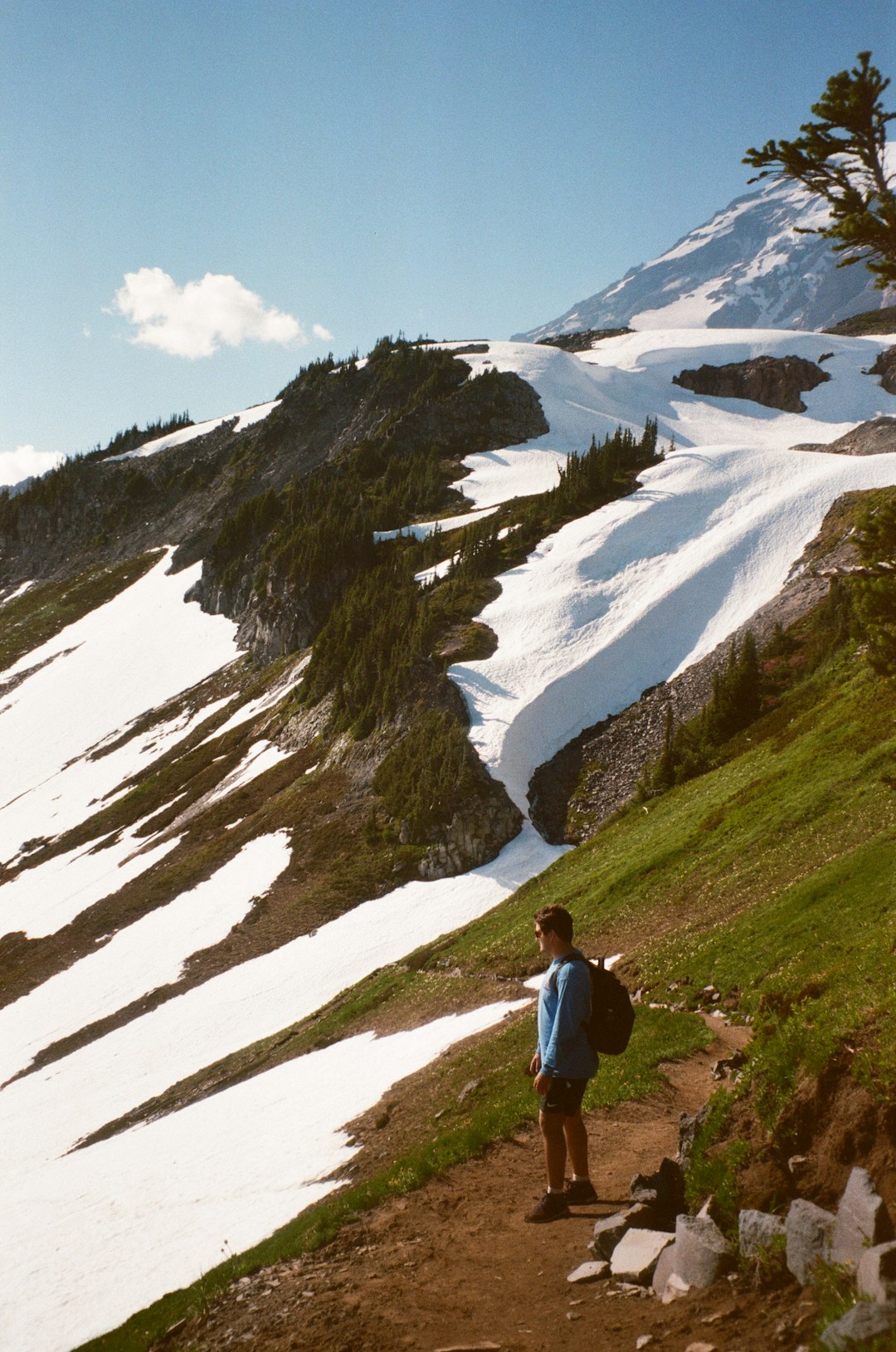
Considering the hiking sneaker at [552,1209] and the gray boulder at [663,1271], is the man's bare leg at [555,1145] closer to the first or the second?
the hiking sneaker at [552,1209]

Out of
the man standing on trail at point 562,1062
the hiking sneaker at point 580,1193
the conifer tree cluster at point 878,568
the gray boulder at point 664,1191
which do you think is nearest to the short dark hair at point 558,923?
the man standing on trail at point 562,1062

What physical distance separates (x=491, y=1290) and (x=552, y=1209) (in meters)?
1.54

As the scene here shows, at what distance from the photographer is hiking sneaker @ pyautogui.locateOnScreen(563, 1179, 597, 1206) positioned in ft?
32.0

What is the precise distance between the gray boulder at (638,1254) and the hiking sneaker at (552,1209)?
183 centimetres

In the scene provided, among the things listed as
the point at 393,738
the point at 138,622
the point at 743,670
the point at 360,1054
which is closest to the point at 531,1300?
the point at 360,1054

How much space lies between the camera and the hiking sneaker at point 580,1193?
9.77 meters

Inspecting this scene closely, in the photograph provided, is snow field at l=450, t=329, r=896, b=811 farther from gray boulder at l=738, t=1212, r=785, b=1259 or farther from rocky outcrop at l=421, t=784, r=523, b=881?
gray boulder at l=738, t=1212, r=785, b=1259

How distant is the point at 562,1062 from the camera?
939cm

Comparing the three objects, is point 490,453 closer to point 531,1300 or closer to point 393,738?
point 393,738

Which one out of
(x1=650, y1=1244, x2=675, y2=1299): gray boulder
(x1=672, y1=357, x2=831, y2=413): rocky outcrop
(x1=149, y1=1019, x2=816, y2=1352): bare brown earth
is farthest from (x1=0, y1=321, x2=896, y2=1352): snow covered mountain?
(x1=672, y1=357, x2=831, y2=413): rocky outcrop

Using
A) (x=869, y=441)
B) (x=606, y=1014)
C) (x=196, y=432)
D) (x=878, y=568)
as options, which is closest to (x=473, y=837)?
(x=878, y=568)

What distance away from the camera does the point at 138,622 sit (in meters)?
130

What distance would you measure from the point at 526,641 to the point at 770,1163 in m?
59.0

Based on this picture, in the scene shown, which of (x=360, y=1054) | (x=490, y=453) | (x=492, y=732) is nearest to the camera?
(x=360, y=1054)
